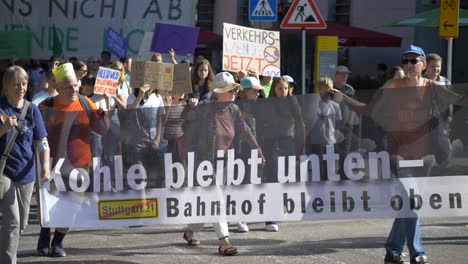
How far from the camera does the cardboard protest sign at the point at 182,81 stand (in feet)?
34.3

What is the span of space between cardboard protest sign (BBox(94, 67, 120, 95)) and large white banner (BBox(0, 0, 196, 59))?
27.5ft

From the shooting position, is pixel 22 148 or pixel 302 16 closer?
pixel 22 148

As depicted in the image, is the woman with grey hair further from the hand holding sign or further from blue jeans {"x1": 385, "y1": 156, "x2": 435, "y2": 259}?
blue jeans {"x1": 385, "y1": 156, "x2": 435, "y2": 259}

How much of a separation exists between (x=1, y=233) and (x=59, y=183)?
1106 mm

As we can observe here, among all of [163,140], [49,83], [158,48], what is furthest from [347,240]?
[158,48]

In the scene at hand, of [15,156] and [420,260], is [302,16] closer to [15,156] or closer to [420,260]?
[420,260]

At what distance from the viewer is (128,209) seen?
28.3 feet

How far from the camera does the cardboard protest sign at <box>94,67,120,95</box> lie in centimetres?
1005

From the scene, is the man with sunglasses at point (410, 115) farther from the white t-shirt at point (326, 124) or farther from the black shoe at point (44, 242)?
the black shoe at point (44, 242)

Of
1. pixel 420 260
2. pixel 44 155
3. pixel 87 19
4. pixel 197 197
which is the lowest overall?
pixel 420 260

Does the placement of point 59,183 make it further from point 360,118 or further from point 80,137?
point 360,118

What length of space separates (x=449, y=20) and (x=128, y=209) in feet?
21.5

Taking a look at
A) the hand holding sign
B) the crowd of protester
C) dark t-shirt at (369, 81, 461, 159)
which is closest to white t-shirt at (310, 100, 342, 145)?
the crowd of protester

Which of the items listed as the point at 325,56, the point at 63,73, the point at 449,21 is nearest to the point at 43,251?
the point at 63,73
